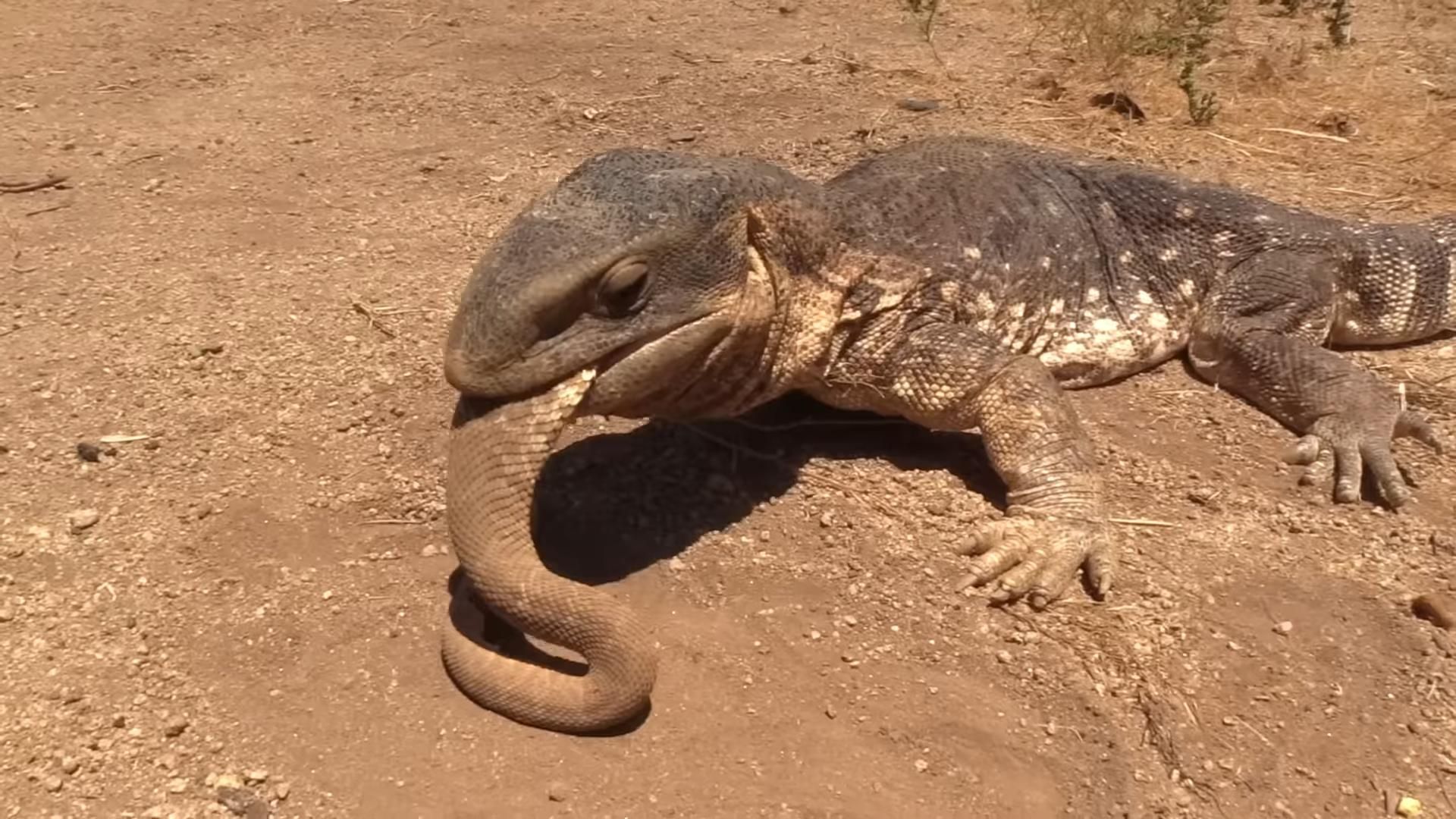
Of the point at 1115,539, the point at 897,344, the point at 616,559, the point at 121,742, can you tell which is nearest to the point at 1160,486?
the point at 1115,539

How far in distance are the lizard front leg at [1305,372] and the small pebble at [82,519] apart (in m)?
4.78

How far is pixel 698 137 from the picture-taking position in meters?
7.88

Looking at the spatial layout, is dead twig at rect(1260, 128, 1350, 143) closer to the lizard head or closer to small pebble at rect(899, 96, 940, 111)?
small pebble at rect(899, 96, 940, 111)

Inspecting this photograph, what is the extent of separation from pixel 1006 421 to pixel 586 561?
1.70 m

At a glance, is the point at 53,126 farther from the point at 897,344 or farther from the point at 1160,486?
the point at 1160,486

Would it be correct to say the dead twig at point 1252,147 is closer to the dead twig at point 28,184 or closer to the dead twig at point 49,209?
the dead twig at point 49,209

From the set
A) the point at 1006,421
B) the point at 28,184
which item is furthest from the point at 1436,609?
the point at 28,184

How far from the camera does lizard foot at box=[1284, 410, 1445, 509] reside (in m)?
4.66

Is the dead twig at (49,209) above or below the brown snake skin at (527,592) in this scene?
below

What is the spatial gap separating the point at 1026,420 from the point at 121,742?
3.27 m

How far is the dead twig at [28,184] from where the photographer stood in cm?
704

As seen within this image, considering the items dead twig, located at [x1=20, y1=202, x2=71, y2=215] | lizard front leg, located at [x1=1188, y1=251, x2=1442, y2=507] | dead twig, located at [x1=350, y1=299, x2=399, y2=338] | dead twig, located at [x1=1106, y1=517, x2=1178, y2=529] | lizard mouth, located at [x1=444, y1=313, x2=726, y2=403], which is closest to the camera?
lizard mouth, located at [x1=444, y1=313, x2=726, y2=403]

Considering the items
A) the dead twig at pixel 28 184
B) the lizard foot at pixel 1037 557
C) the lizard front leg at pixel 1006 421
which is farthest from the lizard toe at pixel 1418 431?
the dead twig at pixel 28 184

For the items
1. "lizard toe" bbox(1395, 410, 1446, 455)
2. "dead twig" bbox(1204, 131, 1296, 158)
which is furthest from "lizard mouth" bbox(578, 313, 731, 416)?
"dead twig" bbox(1204, 131, 1296, 158)
